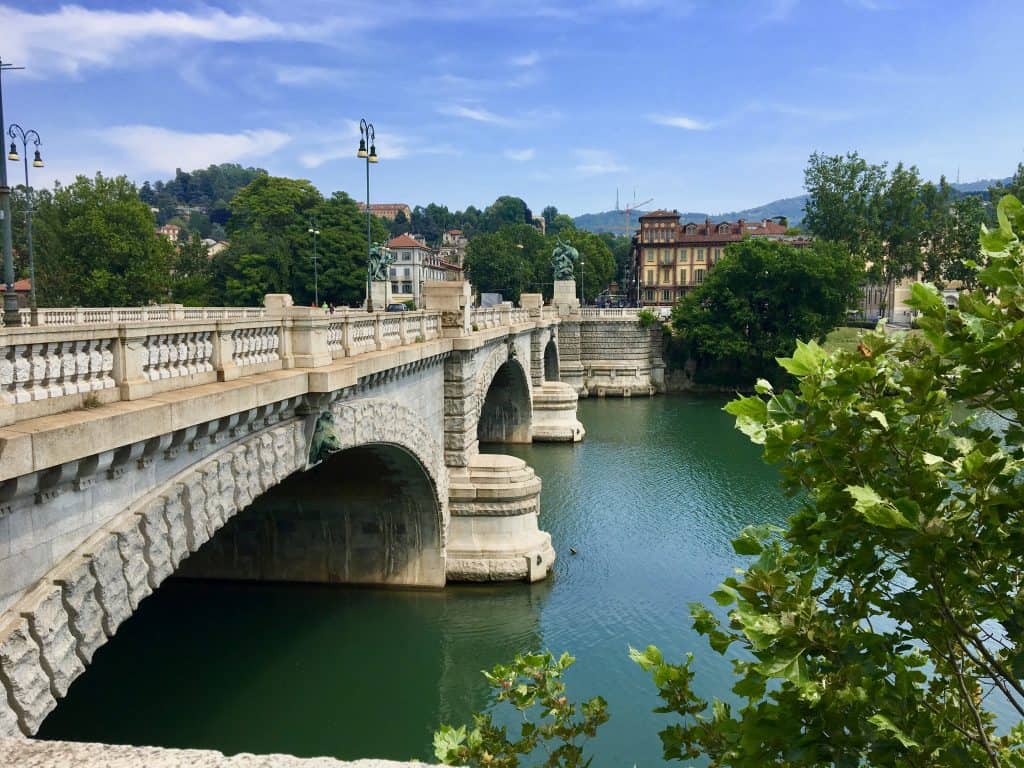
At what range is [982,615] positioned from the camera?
5.12m

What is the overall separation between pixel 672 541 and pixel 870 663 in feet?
71.5

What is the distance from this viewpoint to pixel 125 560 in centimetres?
858

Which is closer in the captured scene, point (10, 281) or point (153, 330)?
point (153, 330)

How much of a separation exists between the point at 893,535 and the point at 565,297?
194ft

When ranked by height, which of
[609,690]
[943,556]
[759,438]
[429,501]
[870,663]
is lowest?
[609,690]

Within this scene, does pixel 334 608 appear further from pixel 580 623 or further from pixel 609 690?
pixel 609 690

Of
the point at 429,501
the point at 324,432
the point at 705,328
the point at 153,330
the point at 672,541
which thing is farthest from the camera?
the point at 705,328

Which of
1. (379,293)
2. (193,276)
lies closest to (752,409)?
(379,293)

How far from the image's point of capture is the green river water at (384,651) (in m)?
15.6

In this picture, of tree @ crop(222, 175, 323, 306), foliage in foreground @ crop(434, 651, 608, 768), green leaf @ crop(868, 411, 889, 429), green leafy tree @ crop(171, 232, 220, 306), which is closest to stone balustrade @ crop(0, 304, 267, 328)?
foliage in foreground @ crop(434, 651, 608, 768)

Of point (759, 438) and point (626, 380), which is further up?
point (759, 438)

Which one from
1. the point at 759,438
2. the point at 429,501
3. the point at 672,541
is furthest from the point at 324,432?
the point at 672,541

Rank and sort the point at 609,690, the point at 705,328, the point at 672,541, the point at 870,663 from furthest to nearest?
the point at 705,328 < the point at 672,541 < the point at 609,690 < the point at 870,663

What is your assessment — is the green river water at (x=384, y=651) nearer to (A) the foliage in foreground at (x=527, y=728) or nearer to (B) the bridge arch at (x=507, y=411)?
(A) the foliage in foreground at (x=527, y=728)
